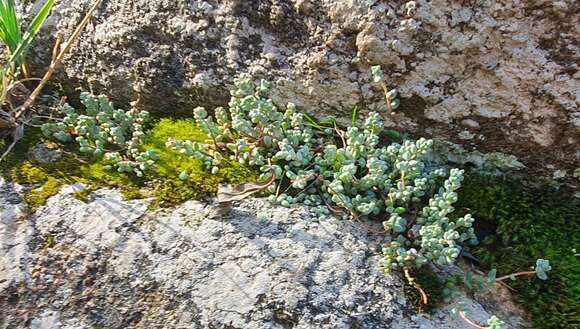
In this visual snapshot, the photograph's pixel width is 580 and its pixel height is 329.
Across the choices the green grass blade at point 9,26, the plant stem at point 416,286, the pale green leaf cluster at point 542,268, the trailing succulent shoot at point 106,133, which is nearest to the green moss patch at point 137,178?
the trailing succulent shoot at point 106,133

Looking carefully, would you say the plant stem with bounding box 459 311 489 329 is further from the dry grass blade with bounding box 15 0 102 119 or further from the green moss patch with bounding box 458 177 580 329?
the dry grass blade with bounding box 15 0 102 119

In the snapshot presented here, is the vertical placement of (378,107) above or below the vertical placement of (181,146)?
above

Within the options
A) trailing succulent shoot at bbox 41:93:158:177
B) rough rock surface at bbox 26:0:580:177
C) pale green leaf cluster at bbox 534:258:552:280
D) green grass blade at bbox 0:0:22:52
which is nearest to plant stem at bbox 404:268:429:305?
pale green leaf cluster at bbox 534:258:552:280

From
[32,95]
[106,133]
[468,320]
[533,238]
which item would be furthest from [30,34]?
[533,238]

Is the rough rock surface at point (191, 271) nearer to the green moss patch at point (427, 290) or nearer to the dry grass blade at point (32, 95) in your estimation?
the green moss patch at point (427, 290)

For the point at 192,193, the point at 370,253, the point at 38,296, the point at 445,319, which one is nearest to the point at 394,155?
the point at 370,253

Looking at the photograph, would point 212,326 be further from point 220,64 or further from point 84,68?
point 84,68
